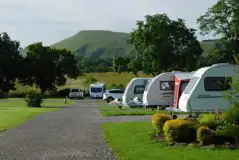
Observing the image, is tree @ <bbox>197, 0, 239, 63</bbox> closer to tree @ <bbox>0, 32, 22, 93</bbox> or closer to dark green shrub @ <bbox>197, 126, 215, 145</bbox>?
tree @ <bbox>0, 32, 22, 93</bbox>

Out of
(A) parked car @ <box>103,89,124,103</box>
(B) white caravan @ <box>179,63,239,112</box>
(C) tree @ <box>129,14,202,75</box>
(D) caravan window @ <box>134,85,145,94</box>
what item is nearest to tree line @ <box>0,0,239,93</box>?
(C) tree @ <box>129,14,202,75</box>

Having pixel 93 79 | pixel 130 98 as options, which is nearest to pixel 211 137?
pixel 130 98

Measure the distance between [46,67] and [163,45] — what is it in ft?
82.7

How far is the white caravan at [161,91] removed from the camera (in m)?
33.1

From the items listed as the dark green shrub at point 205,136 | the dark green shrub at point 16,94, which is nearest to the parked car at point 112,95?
the dark green shrub at point 16,94

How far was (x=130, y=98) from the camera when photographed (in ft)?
128

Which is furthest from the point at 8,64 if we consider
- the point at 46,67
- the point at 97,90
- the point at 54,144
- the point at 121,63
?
the point at 54,144

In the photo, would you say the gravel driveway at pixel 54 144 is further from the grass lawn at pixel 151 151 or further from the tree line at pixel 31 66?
the tree line at pixel 31 66

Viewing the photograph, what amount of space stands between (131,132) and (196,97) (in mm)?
8764

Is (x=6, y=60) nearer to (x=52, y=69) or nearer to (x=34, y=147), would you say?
(x=52, y=69)

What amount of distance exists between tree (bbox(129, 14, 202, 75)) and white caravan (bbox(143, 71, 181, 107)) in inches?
1070

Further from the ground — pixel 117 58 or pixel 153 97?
pixel 117 58

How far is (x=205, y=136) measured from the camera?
41.1ft

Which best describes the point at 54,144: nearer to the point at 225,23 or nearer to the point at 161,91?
the point at 161,91
